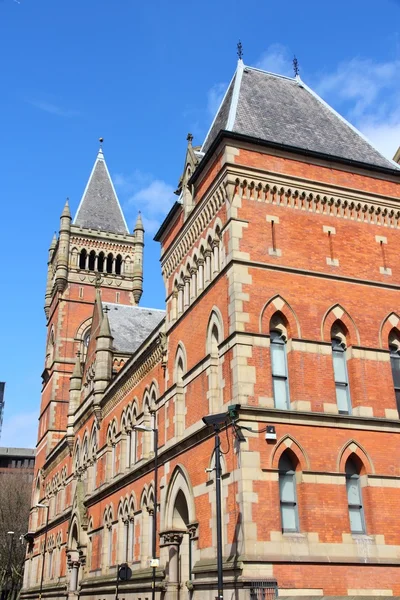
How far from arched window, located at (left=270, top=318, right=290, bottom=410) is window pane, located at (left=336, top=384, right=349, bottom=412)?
69.5 inches

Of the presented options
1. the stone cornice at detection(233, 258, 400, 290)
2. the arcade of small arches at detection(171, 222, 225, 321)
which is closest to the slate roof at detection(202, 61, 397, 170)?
the arcade of small arches at detection(171, 222, 225, 321)

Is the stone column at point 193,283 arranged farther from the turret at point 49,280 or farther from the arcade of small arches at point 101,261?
the turret at point 49,280

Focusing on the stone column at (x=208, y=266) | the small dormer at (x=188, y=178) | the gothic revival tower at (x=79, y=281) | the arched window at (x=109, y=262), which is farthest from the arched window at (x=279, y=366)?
the arched window at (x=109, y=262)

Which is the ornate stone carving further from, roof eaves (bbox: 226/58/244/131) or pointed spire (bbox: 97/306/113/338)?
pointed spire (bbox: 97/306/113/338)

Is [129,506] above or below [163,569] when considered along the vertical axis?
above

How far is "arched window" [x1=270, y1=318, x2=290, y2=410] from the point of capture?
2016 cm

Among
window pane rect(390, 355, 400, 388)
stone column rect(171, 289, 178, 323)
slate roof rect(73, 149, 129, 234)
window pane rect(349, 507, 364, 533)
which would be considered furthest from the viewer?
slate roof rect(73, 149, 129, 234)

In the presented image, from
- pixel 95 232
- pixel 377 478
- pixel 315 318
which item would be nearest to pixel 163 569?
pixel 377 478

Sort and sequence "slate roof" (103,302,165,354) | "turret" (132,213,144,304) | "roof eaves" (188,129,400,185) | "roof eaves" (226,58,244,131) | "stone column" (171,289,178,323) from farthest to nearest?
"turret" (132,213,144,304) < "slate roof" (103,302,165,354) < "stone column" (171,289,178,323) < "roof eaves" (226,58,244,131) < "roof eaves" (188,129,400,185)

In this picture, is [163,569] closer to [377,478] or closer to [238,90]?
[377,478]

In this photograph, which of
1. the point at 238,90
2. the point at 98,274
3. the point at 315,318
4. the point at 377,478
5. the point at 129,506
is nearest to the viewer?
the point at 377,478

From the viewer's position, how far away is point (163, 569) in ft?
82.0

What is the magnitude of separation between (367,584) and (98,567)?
834 inches

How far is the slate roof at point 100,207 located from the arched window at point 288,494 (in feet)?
179
